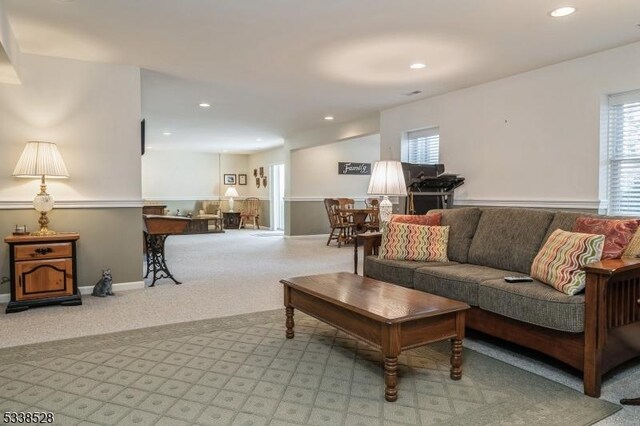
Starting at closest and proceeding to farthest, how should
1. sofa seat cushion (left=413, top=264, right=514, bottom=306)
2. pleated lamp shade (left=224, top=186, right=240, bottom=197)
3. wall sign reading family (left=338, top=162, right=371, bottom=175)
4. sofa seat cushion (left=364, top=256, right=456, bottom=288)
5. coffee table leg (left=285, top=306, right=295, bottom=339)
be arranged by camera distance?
sofa seat cushion (left=413, top=264, right=514, bottom=306)
coffee table leg (left=285, top=306, right=295, bottom=339)
sofa seat cushion (left=364, top=256, right=456, bottom=288)
wall sign reading family (left=338, top=162, right=371, bottom=175)
pleated lamp shade (left=224, top=186, right=240, bottom=197)

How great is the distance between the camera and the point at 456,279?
2.88 m

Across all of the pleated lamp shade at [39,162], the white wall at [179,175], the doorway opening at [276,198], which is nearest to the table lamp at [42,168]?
the pleated lamp shade at [39,162]

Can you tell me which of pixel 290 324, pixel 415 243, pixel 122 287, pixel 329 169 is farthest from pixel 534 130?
pixel 329 169

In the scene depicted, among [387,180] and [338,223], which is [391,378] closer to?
[387,180]

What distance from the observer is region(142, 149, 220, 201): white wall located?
11922 millimetres

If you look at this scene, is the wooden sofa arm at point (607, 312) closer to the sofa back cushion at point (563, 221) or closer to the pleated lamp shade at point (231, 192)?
the sofa back cushion at point (563, 221)

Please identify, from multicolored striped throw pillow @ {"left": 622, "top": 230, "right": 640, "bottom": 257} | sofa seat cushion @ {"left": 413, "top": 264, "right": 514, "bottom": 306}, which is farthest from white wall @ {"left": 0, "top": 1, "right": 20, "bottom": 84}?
multicolored striped throw pillow @ {"left": 622, "top": 230, "right": 640, "bottom": 257}

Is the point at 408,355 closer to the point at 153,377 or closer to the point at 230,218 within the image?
the point at 153,377

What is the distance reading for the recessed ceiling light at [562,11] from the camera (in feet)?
9.68

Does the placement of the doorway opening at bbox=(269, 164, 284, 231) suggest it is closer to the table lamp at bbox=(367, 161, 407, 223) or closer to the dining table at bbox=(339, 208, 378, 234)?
the dining table at bbox=(339, 208, 378, 234)

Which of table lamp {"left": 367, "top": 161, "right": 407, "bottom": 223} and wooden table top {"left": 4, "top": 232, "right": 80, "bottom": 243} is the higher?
table lamp {"left": 367, "top": 161, "right": 407, "bottom": 223}

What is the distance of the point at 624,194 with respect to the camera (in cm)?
383

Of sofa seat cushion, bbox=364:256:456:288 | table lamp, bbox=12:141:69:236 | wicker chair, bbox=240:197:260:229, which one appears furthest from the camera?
wicker chair, bbox=240:197:260:229

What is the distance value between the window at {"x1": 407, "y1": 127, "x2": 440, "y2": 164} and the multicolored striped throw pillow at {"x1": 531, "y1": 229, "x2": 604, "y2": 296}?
3126mm
